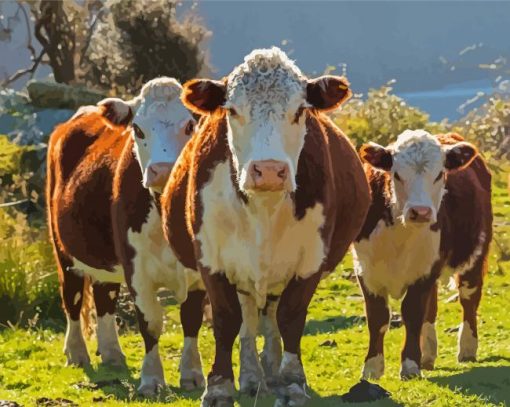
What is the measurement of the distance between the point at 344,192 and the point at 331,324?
5.20 m

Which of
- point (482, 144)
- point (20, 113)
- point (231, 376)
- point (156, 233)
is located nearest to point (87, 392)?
point (156, 233)

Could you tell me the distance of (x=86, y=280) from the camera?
376 inches

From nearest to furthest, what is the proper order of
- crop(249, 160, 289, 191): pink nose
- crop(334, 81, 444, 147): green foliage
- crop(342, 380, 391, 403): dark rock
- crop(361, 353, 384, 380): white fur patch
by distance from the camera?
crop(249, 160, 289, 191): pink nose
crop(342, 380, 391, 403): dark rock
crop(361, 353, 384, 380): white fur patch
crop(334, 81, 444, 147): green foliage

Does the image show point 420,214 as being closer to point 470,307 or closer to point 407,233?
point 407,233

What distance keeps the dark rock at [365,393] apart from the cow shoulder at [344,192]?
2.60 ft

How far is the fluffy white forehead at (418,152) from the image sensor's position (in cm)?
762

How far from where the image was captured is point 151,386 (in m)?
7.35

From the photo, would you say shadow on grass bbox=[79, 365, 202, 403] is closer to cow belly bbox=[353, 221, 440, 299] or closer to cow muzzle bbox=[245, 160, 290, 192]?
cow belly bbox=[353, 221, 440, 299]

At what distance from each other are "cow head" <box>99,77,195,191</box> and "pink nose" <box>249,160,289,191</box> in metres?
1.81

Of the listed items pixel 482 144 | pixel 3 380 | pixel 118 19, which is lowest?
pixel 3 380

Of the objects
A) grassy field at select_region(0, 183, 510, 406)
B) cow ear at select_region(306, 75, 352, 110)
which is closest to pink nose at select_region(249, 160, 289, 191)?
cow ear at select_region(306, 75, 352, 110)

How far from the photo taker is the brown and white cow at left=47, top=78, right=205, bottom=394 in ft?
23.9

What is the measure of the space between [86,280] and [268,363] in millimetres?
2767

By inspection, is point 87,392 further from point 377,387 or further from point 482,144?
point 482,144
